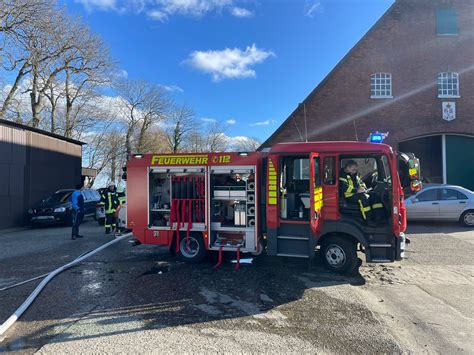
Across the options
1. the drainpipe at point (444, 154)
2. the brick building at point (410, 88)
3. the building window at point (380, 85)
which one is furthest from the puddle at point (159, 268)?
the drainpipe at point (444, 154)

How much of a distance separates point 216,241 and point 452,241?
22.9 ft

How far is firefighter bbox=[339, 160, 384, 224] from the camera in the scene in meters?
6.07

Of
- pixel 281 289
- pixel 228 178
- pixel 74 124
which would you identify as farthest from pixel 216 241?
pixel 74 124

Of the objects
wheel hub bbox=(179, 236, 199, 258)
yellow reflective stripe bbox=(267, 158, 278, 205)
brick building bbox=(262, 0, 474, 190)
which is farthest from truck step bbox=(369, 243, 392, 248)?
brick building bbox=(262, 0, 474, 190)

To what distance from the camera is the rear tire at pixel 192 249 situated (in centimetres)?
720

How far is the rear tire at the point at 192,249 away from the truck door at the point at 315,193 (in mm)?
2501

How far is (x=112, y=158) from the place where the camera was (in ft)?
134

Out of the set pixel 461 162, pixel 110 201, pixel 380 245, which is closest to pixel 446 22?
pixel 461 162

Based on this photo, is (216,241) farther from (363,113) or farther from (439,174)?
(439,174)

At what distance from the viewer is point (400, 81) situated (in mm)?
18188

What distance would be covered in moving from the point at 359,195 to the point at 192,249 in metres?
3.69

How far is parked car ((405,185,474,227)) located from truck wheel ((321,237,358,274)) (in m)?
7.31

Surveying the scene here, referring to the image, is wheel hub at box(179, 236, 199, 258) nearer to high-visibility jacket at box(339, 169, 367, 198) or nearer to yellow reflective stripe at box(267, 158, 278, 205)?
yellow reflective stripe at box(267, 158, 278, 205)

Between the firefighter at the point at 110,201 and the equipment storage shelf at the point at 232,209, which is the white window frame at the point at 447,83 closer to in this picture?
the equipment storage shelf at the point at 232,209
